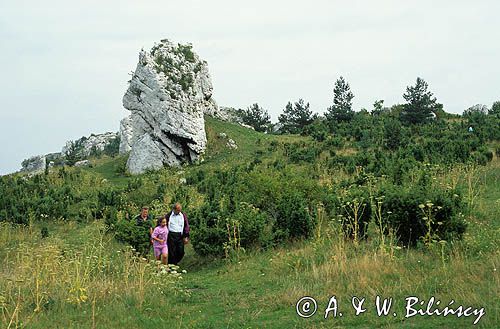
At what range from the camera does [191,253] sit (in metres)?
12.1

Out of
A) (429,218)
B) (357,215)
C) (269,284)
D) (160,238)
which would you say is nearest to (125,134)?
(160,238)

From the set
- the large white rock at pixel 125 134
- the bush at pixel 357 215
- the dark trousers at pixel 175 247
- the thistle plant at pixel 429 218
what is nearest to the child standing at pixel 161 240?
the dark trousers at pixel 175 247

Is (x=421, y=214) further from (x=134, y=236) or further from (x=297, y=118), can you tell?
(x=297, y=118)

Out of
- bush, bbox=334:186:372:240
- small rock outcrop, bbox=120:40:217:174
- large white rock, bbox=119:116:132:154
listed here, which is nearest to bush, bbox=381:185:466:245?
bush, bbox=334:186:372:240

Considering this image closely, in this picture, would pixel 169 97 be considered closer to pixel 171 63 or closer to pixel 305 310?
pixel 171 63

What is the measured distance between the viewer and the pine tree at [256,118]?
151 ft

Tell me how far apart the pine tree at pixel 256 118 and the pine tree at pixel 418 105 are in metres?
14.3

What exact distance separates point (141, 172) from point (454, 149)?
599 inches

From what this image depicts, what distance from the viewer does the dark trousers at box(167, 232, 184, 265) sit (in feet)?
36.6

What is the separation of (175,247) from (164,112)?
17.5 m

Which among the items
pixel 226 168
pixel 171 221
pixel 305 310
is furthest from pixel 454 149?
pixel 305 310

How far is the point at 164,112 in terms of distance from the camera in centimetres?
2786

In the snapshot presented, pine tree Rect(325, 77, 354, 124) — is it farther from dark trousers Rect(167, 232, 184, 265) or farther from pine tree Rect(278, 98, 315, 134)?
dark trousers Rect(167, 232, 184, 265)

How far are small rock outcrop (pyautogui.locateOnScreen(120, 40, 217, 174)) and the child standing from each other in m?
16.7
